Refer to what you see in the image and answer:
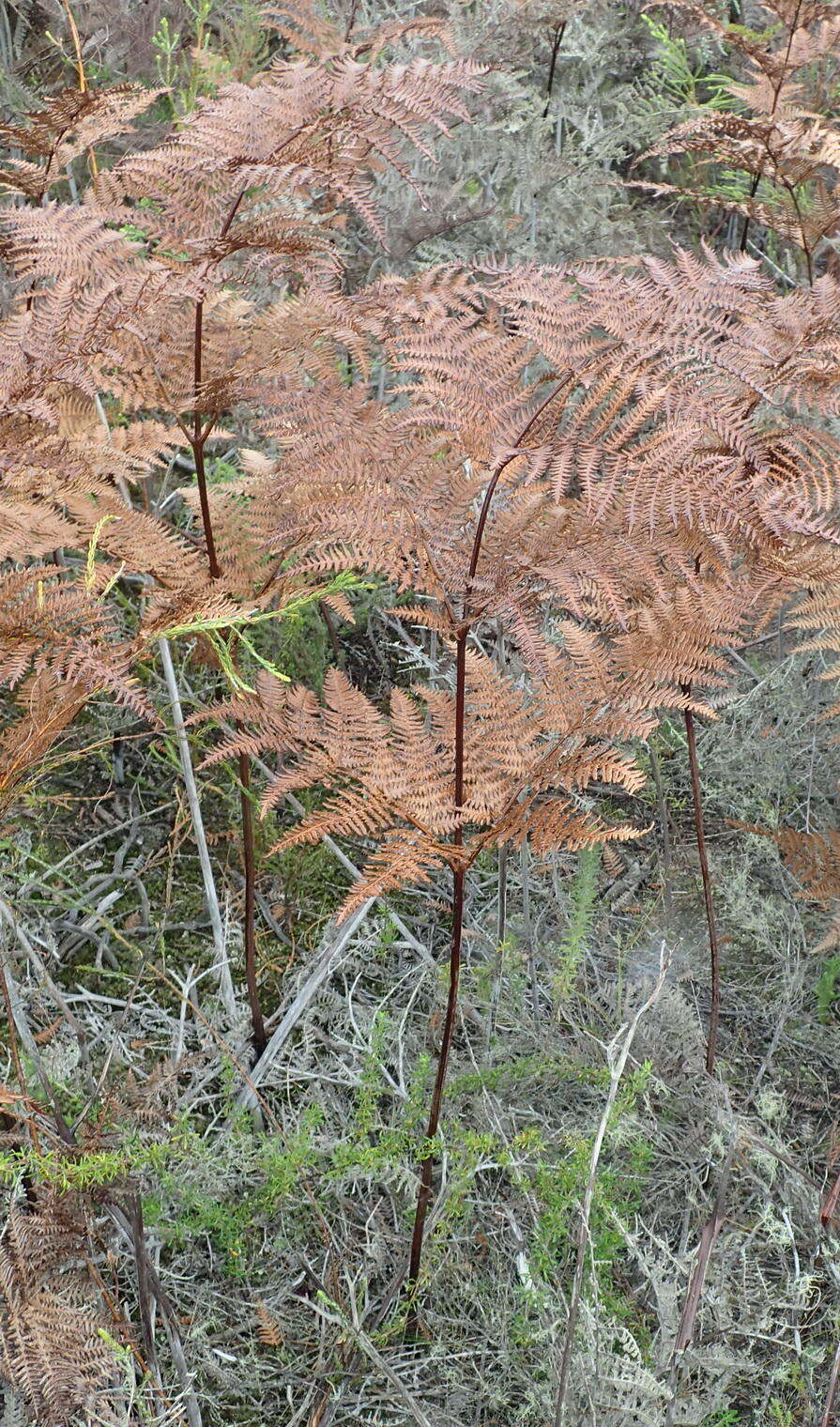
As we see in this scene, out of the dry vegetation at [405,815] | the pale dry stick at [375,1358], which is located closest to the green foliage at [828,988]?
the dry vegetation at [405,815]

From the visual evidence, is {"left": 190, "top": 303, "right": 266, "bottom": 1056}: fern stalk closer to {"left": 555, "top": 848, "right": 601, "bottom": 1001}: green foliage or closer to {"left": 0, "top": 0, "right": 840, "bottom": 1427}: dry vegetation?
{"left": 0, "top": 0, "right": 840, "bottom": 1427}: dry vegetation

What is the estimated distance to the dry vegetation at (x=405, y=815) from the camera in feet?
4.91

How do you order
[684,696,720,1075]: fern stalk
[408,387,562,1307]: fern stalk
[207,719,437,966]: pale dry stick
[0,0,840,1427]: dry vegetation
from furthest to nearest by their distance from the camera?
[207,719,437,966]: pale dry stick
[684,696,720,1075]: fern stalk
[0,0,840,1427]: dry vegetation
[408,387,562,1307]: fern stalk

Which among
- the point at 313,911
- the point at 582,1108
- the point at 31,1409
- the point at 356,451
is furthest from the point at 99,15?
the point at 31,1409

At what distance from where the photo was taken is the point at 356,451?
Answer: 1548 millimetres

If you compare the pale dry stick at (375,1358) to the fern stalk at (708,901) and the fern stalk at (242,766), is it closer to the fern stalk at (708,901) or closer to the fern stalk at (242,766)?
the fern stalk at (242,766)

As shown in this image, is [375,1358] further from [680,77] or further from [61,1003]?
[680,77]

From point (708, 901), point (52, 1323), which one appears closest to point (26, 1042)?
point (52, 1323)

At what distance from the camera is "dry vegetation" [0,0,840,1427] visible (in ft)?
4.91

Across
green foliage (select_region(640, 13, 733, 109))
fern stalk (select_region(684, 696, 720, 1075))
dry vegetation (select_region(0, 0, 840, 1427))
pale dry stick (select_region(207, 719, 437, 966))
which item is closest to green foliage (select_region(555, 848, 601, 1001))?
dry vegetation (select_region(0, 0, 840, 1427))

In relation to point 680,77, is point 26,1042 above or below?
below

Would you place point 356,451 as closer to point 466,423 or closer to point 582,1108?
point 466,423

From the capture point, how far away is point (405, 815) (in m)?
1.50

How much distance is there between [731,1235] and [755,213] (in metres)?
2.12
